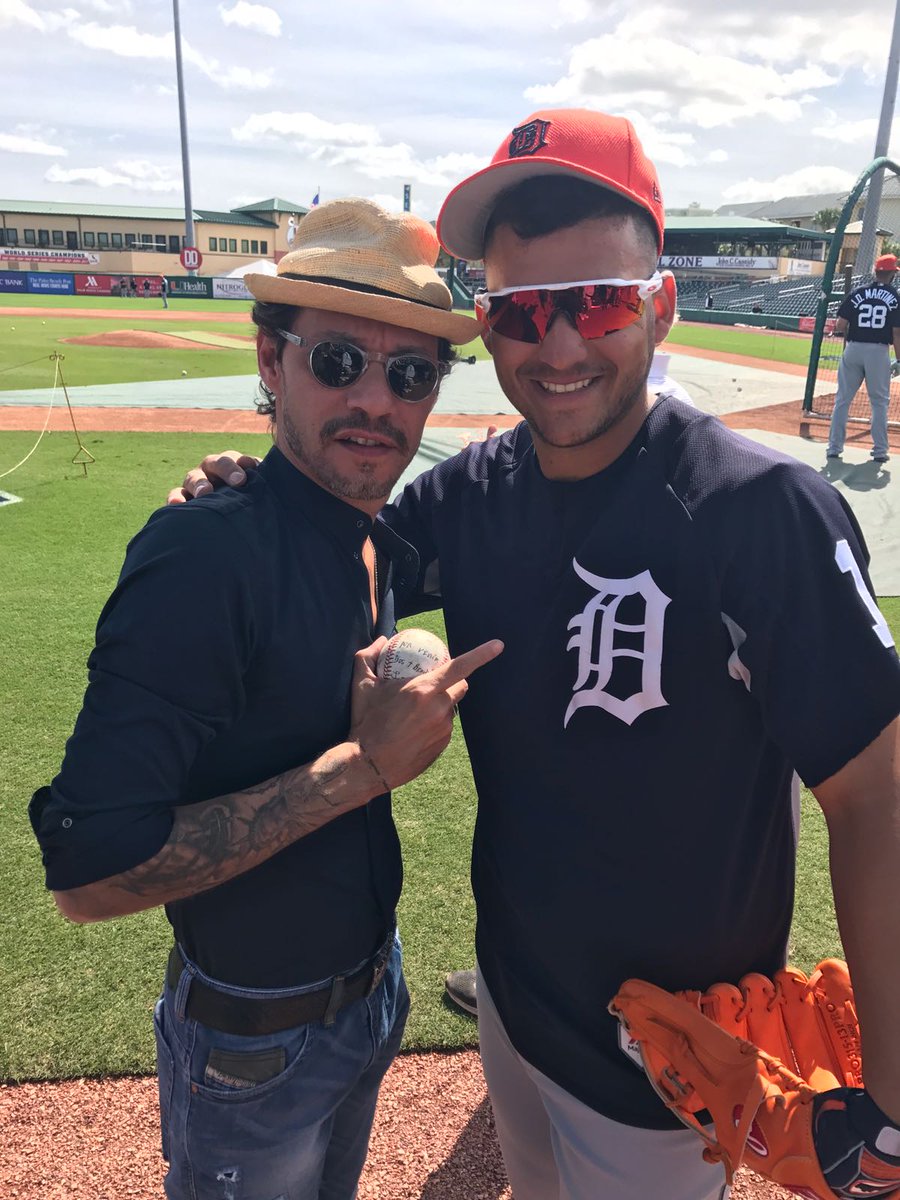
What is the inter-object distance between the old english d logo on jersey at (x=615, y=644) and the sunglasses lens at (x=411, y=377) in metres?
0.66

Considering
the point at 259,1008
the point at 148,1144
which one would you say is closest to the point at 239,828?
the point at 259,1008

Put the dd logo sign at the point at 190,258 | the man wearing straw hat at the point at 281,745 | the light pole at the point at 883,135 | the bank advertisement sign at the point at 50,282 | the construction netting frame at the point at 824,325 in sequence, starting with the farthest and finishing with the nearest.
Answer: the dd logo sign at the point at 190,258 → the bank advertisement sign at the point at 50,282 → the light pole at the point at 883,135 → the construction netting frame at the point at 824,325 → the man wearing straw hat at the point at 281,745

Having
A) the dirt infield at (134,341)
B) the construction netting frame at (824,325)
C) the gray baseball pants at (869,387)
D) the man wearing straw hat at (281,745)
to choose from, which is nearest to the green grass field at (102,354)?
the dirt infield at (134,341)

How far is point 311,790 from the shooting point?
5.50ft

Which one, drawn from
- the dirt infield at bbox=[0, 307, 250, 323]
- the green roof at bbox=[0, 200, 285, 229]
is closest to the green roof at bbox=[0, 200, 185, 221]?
the green roof at bbox=[0, 200, 285, 229]

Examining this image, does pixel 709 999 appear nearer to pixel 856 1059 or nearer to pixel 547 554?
pixel 856 1059

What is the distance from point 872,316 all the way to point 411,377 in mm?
11141

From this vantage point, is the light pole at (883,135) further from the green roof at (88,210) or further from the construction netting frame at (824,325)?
the green roof at (88,210)

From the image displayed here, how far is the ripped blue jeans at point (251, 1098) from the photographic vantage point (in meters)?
1.79

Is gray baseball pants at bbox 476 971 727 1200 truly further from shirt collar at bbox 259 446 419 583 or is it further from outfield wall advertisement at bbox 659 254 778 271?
outfield wall advertisement at bbox 659 254 778 271

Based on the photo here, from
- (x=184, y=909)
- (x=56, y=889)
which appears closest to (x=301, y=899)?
(x=184, y=909)

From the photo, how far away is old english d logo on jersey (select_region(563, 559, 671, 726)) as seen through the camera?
1.63 metres

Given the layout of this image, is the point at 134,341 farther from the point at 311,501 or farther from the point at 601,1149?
the point at 601,1149

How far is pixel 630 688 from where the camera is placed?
1.67 meters
